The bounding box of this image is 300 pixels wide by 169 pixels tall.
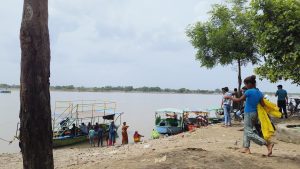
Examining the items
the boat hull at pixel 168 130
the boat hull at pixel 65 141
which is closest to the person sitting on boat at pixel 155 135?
the boat hull at pixel 168 130

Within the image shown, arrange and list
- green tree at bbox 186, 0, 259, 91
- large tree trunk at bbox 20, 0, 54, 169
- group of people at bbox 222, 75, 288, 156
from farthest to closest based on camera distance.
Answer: green tree at bbox 186, 0, 259, 91, group of people at bbox 222, 75, 288, 156, large tree trunk at bbox 20, 0, 54, 169

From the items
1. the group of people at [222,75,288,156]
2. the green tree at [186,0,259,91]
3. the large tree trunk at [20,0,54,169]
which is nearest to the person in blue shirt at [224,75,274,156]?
the group of people at [222,75,288,156]

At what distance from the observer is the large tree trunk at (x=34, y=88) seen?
18.5ft

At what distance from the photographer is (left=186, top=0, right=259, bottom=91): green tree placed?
25.8m

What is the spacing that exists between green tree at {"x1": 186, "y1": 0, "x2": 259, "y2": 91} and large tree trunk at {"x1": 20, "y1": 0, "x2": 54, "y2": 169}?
20639 mm

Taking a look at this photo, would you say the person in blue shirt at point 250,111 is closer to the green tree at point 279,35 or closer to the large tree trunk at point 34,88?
the large tree trunk at point 34,88

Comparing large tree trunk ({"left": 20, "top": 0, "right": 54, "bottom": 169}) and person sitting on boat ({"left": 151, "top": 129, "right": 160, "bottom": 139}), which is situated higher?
large tree trunk ({"left": 20, "top": 0, "right": 54, "bottom": 169})

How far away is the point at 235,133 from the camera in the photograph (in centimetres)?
1633

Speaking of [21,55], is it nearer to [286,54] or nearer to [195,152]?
[195,152]

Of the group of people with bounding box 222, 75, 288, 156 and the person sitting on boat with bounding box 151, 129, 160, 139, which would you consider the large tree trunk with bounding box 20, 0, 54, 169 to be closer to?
the group of people with bounding box 222, 75, 288, 156

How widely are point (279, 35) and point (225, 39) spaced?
29.7 feet

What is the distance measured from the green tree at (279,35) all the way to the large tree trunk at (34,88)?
40.0 ft

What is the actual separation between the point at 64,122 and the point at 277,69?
16162 millimetres

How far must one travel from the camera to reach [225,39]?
25.8 meters
